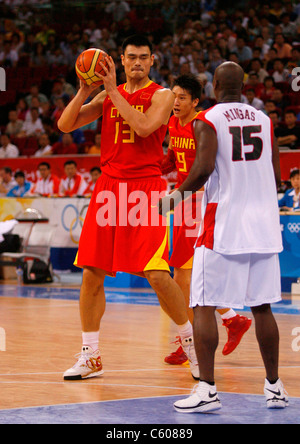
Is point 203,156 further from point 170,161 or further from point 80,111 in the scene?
point 170,161

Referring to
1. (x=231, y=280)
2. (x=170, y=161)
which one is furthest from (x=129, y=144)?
(x=231, y=280)

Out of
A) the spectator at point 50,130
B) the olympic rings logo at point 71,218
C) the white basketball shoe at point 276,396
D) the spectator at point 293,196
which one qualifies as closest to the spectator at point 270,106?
the spectator at point 293,196

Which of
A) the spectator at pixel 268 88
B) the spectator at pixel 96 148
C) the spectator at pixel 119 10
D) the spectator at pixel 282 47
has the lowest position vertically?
the spectator at pixel 96 148

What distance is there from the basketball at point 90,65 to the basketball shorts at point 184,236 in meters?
1.38

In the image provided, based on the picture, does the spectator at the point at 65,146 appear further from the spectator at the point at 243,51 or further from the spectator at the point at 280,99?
the spectator at the point at 280,99

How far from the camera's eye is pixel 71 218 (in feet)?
46.3

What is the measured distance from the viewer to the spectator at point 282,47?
16.9 metres

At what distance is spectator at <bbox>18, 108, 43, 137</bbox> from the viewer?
19328 mm

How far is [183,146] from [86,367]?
2.03 meters

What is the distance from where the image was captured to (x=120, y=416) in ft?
12.9

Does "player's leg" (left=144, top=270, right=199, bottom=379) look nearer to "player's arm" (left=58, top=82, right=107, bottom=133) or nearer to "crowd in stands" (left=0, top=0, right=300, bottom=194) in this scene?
"player's arm" (left=58, top=82, right=107, bottom=133)

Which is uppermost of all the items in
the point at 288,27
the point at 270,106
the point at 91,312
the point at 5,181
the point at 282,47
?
the point at 288,27

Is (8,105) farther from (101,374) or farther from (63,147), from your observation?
(101,374)

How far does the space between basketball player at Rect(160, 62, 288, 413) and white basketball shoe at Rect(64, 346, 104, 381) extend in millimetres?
1170
